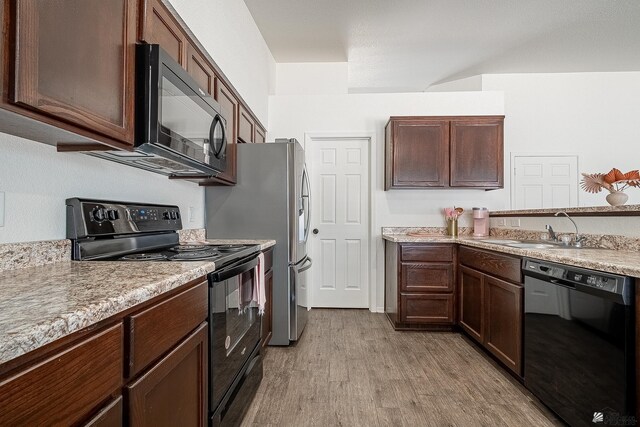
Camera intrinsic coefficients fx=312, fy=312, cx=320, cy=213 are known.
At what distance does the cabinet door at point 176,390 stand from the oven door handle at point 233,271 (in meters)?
0.19

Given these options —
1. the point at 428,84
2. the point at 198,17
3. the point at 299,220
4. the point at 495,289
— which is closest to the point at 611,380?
the point at 495,289

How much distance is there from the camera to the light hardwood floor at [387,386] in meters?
1.67

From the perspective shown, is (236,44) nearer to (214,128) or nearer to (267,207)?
(214,128)

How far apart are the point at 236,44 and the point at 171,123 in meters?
1.58

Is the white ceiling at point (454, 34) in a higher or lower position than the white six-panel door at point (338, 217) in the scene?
higher

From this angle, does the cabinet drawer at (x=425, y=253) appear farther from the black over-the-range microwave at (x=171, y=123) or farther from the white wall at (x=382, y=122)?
the black over-the-range microwave at (x=171, y=123)

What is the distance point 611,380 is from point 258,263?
1753mm

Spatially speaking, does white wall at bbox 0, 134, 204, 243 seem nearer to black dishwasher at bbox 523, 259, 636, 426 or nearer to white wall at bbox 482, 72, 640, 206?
black dishwasher at bbox 523, 259, 636, 426

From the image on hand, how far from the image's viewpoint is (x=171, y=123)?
133 centimetres

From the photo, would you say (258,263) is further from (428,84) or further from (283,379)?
(428,84)

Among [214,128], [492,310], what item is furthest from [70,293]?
[492,310]

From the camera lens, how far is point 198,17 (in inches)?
73.9

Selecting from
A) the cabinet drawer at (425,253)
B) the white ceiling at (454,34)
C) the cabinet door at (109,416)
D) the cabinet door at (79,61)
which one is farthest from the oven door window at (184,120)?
the cabinet drawer at (425,253)

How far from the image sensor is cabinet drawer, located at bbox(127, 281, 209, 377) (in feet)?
2.56
